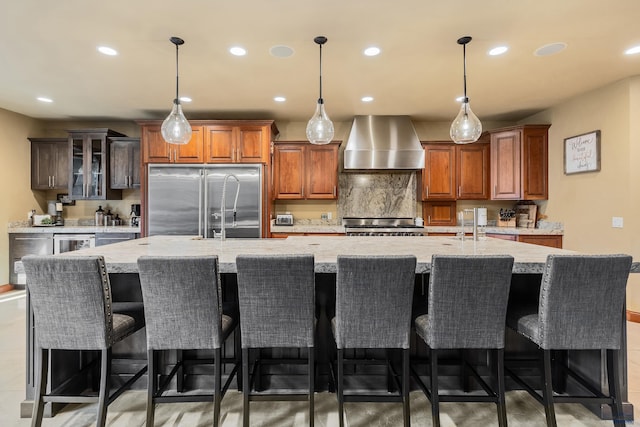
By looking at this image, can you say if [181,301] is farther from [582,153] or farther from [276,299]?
[582,153]

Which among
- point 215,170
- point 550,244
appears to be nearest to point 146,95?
point 215,170

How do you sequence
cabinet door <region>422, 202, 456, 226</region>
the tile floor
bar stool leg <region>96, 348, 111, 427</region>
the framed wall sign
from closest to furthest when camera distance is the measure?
1. bar stool leg <region>96, 348, 111, 427</region>
2. the tile floor
3. the framed wall sign
4. cabinet door <region>422, 202, 456, 226</region>

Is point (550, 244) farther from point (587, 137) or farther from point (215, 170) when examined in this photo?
point (215, 170)

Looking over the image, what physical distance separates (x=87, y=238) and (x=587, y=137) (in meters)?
6.63

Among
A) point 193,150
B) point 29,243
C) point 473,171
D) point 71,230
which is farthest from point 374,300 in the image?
point 29,243

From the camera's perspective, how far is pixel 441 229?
5043mm

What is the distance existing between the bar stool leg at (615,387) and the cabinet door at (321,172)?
377 centimetres

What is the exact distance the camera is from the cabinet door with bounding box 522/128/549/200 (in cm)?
466

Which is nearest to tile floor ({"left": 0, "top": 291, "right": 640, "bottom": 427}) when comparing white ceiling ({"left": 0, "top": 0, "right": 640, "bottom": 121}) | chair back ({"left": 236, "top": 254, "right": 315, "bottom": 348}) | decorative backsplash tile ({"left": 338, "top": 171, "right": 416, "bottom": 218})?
chair back ({"left": 236, "top": 254, "right": 315, "bottom": 348})

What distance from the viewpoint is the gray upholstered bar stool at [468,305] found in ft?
5.17

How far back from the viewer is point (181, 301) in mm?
1626

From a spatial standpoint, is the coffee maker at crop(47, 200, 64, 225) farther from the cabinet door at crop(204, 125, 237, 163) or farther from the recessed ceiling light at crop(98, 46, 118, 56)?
the recessed ceiling light at crop(98, 46, 118, 56)

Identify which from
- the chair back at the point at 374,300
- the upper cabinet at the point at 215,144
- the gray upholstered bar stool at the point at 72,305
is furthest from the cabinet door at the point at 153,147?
the chair back at the point at 374,300

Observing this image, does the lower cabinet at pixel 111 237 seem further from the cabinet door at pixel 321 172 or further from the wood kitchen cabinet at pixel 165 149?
the cabinet door at pixel 321 172
